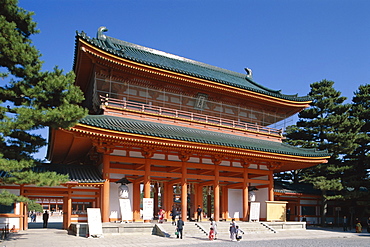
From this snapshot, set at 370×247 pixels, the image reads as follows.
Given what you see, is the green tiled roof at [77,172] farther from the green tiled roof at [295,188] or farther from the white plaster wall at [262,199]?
the green tiled roof at [295,188]

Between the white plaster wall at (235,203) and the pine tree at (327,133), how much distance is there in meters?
7.26

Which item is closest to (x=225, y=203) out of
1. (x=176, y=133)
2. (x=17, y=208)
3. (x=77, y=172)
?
(x=176, y=133)

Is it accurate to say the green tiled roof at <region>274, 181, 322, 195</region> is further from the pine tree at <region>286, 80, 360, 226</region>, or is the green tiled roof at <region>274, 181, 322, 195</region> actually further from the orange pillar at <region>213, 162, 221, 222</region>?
the orange pillar at <region>213, 162, 221, 222</region>

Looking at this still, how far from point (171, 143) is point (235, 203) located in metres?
9.50

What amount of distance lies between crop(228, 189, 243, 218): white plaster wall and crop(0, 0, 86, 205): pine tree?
15.1 metres

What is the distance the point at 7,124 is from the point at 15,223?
8.36m

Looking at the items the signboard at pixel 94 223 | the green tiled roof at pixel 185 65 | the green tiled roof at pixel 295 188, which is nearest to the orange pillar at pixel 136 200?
the signboard at pixel 94 223

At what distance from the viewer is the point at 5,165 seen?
13.8 meters

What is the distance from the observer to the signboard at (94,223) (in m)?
18.2

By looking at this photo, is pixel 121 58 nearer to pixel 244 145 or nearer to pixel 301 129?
pixel 244 145

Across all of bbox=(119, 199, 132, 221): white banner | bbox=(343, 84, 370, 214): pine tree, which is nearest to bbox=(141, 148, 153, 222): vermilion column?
bbox=(119, 199, 132, 221): white banner

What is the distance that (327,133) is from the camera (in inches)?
1242

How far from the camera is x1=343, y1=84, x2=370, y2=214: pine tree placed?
30984 millimetres

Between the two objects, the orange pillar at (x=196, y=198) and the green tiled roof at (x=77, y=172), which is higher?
the green tiled roof at (x=77, y=172)
